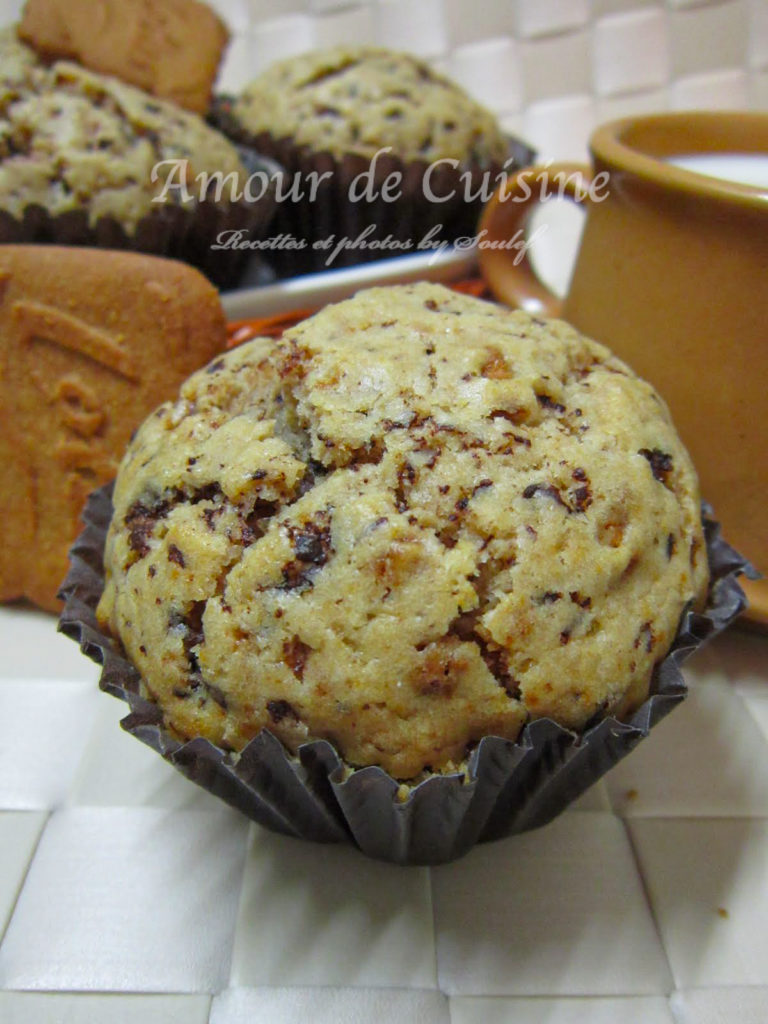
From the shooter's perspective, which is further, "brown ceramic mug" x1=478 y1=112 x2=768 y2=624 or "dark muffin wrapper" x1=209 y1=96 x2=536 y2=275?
"dark muffin wrapper" x1=209 y1=96 x2=536 y2=275

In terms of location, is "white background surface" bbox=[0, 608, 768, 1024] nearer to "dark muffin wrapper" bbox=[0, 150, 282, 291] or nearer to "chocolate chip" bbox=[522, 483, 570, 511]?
"chocolate chip" bbox=[522, 483, 570, 511]

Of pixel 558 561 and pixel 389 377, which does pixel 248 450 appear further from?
pixel 558 561

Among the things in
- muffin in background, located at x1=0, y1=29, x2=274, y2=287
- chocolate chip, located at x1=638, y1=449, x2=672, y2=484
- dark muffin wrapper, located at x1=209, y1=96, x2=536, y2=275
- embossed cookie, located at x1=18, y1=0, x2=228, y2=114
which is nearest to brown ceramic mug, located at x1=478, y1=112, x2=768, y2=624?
chocolate chip, located at x1=638, y1=449, x2=672, y2=484

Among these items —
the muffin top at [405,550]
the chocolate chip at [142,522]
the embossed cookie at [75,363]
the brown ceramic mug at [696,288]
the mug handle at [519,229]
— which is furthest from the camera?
the mug handle at [519,229]

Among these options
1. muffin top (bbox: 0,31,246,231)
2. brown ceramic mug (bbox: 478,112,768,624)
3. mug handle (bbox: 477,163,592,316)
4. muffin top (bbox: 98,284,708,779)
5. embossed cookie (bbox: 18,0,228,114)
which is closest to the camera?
muffin top (bbox: 98,284,708,779)

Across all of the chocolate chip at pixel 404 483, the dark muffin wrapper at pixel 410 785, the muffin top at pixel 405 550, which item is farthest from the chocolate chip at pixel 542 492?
the dark muffin wrapper at pixel 410 785

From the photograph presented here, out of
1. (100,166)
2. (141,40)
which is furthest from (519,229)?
(141,40)

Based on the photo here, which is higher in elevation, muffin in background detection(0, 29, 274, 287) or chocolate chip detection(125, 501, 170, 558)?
muffin in background detection(0, 29, 274, 287)

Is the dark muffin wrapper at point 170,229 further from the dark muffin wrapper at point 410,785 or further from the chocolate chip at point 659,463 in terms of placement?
the chocolate chip at point 659,463
